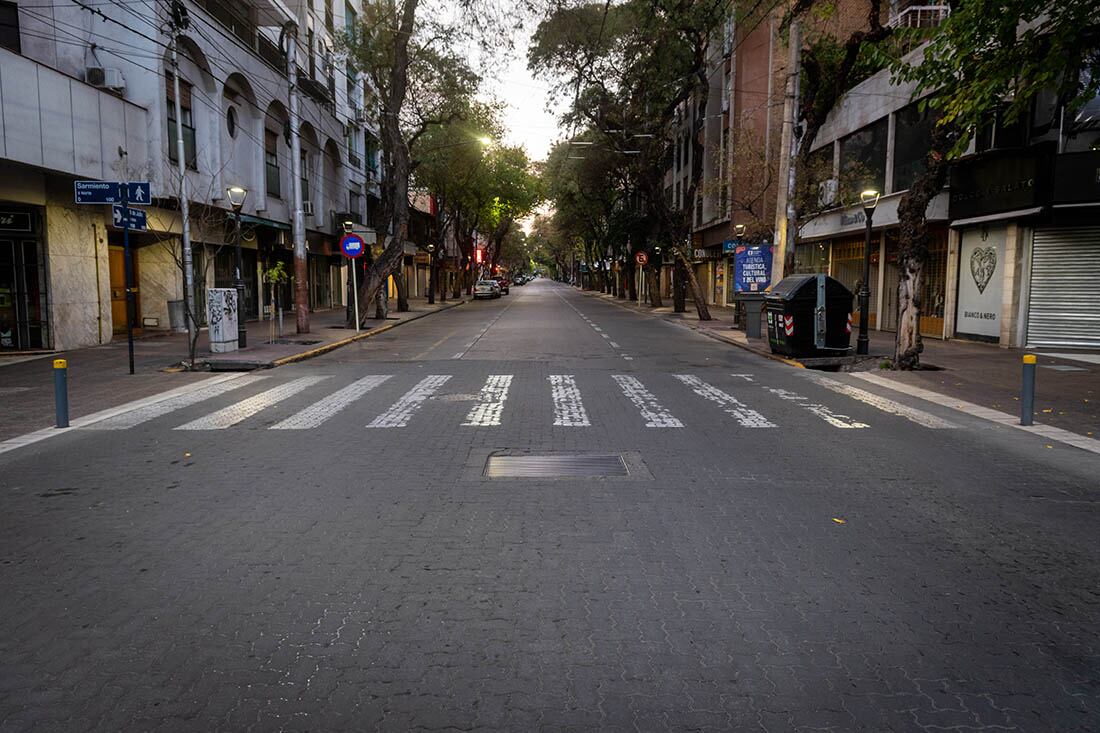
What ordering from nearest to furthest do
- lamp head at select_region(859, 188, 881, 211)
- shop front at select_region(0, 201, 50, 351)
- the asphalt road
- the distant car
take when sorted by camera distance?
the asphalt road < lamp head at select_region(859, 188, 881, 211) < shop front at select_region(0, 201, 50, 351) < the distant car

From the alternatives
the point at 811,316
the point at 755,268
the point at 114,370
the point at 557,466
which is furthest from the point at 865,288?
the point at 114,370

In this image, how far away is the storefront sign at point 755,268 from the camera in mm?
23453

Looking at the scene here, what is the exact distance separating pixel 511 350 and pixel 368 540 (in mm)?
13141

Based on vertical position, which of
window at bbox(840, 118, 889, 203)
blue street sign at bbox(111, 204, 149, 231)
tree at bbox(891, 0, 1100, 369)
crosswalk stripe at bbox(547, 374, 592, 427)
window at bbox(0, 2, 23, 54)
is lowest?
crosswalk stripe at bbox(547, 374, 592, 427)

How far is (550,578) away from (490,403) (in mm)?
6154

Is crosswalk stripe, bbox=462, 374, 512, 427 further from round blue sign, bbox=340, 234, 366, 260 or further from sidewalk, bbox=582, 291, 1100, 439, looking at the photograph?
round blue sign, bbox=340, 234, 366, 260

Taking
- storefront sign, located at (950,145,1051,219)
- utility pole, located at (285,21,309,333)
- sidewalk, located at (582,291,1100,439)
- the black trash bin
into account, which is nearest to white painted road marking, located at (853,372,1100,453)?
sidewalk, located at (582,291,1100,439)

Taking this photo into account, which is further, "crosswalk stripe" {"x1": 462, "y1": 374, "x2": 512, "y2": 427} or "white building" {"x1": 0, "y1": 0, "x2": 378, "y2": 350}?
"white building" {"x1": 0, "y1": 0, "x2": 378, "y2": 350}

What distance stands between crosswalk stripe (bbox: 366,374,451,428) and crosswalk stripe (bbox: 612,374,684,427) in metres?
2.97

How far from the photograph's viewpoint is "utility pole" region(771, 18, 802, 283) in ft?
60.1

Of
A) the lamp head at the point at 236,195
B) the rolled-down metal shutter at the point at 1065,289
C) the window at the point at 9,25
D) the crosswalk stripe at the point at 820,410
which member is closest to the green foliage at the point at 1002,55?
the crosswalk stripe at the point at 820,410

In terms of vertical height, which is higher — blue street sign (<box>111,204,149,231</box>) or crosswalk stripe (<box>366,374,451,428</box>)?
blue street sign (<box>111,204,149,231</box>)

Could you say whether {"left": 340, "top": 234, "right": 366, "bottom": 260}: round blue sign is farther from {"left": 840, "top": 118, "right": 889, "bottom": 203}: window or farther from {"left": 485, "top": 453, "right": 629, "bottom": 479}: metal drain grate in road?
{"left": 485, "top": 453, "right": 629, "bottom": 479}: metal drain grate in road

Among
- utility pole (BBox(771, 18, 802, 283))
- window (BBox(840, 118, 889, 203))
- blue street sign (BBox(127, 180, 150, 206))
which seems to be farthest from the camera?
window (BBox(840, 118, 889, 203))
